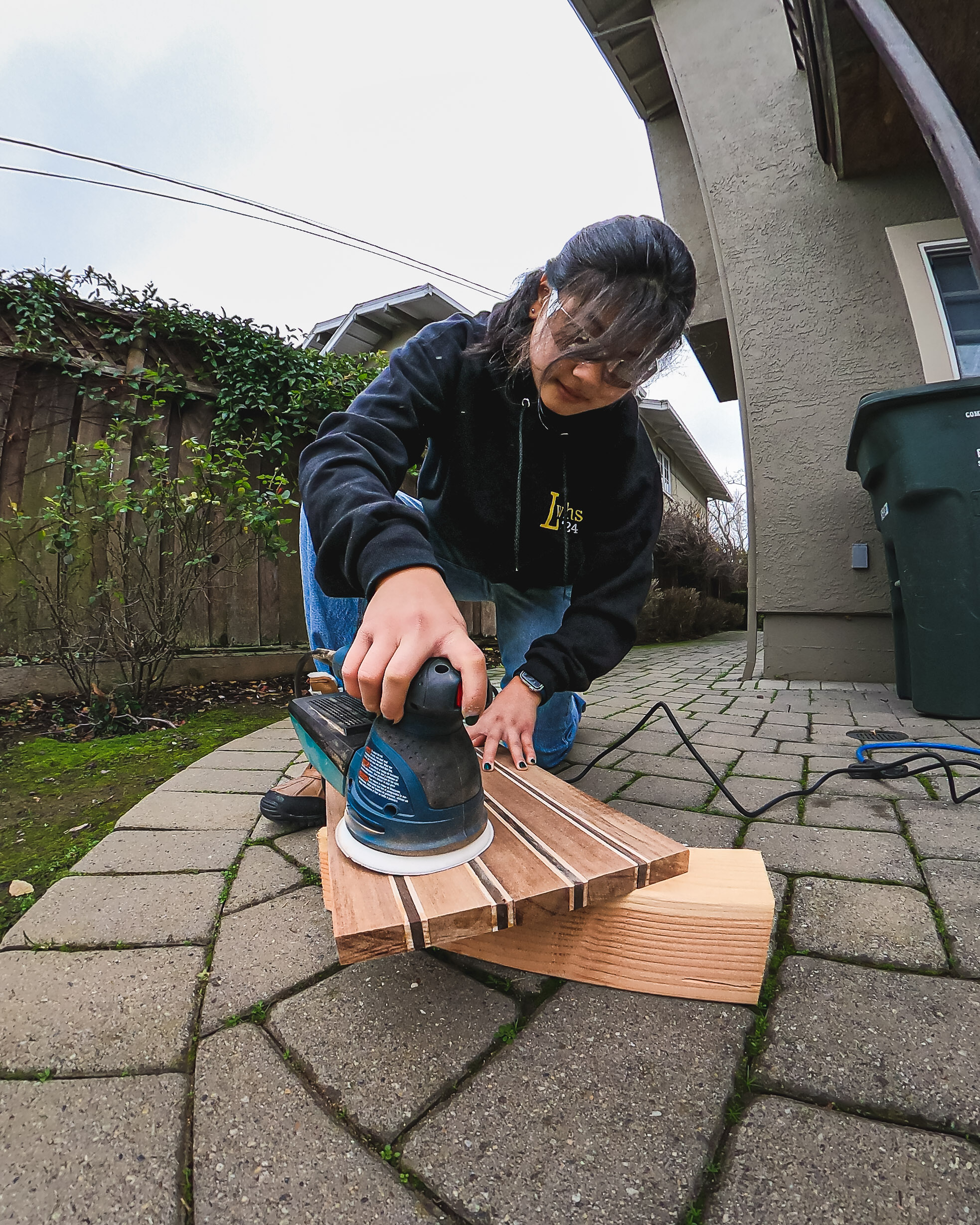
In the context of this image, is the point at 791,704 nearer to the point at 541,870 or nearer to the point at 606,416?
the point at 606,416

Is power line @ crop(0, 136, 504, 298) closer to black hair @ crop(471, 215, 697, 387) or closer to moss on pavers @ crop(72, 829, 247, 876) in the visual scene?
black hair @ crop(471, 215, 697, 387)

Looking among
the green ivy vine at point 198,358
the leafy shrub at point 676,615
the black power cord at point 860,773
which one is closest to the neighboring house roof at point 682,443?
the leafy shrub at point 676,615

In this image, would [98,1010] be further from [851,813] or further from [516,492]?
[851,813]

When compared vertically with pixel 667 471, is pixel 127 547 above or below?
below

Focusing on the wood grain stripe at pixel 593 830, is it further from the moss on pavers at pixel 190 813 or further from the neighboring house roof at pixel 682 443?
the neighboring house roof at pixel 682 443

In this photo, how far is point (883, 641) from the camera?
163 inches

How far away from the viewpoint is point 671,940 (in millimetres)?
943

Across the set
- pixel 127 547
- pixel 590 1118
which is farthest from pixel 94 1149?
pixel 127 547

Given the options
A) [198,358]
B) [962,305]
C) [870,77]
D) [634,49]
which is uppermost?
[634,49]

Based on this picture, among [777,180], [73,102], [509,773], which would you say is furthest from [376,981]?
[73,102]

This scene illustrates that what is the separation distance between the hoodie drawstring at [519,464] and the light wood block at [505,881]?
921 millimetres

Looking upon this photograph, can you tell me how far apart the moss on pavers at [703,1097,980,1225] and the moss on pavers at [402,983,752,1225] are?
0.13ft

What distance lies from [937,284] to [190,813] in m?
5.10

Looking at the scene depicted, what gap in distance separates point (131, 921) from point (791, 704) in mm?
3244
